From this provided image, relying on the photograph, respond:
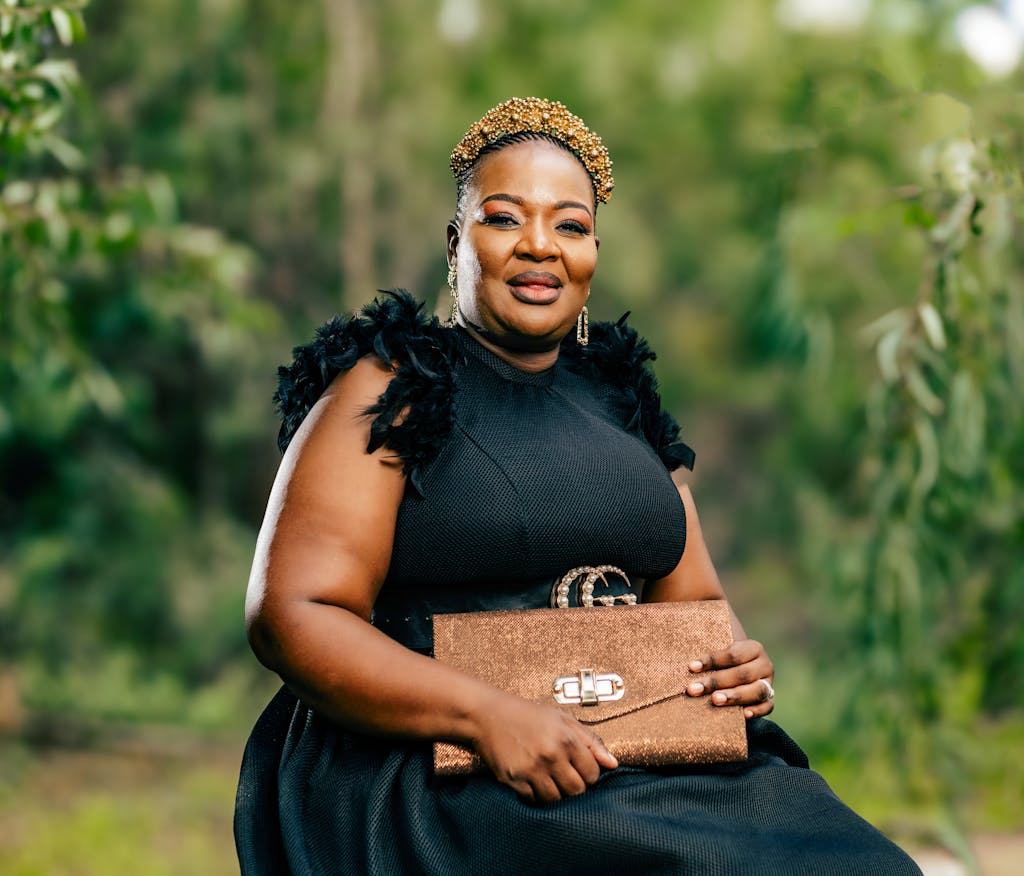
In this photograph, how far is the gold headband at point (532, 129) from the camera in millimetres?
2162

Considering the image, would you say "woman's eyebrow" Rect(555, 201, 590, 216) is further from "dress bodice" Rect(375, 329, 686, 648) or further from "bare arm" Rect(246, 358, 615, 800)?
"bare arm" Rect(246, 358, 615, 800)

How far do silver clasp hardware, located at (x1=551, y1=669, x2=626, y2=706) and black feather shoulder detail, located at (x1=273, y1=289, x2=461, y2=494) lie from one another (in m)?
0.34

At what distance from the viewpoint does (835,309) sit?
26.4 ft

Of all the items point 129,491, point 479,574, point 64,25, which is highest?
point 129,491

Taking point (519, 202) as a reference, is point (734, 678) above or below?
below

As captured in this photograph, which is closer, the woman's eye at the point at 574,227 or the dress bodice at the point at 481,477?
the dress bodice at the point at 481,477

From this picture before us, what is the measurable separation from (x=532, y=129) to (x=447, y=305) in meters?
0.34

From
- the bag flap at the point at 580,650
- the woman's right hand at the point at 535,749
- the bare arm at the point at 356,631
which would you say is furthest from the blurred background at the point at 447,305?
the woman's right hand at the point at 535,749

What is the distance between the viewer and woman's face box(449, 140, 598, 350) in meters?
2.12

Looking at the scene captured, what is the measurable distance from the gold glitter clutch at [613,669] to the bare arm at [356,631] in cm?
6

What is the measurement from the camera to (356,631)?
1.81m

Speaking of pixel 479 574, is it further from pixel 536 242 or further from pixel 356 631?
pixel 536 242

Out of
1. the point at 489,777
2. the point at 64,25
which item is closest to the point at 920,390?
the point at 489,777

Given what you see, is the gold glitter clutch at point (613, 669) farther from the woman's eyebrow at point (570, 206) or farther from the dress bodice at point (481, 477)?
the woman's eyebrow at point (570, 206)
